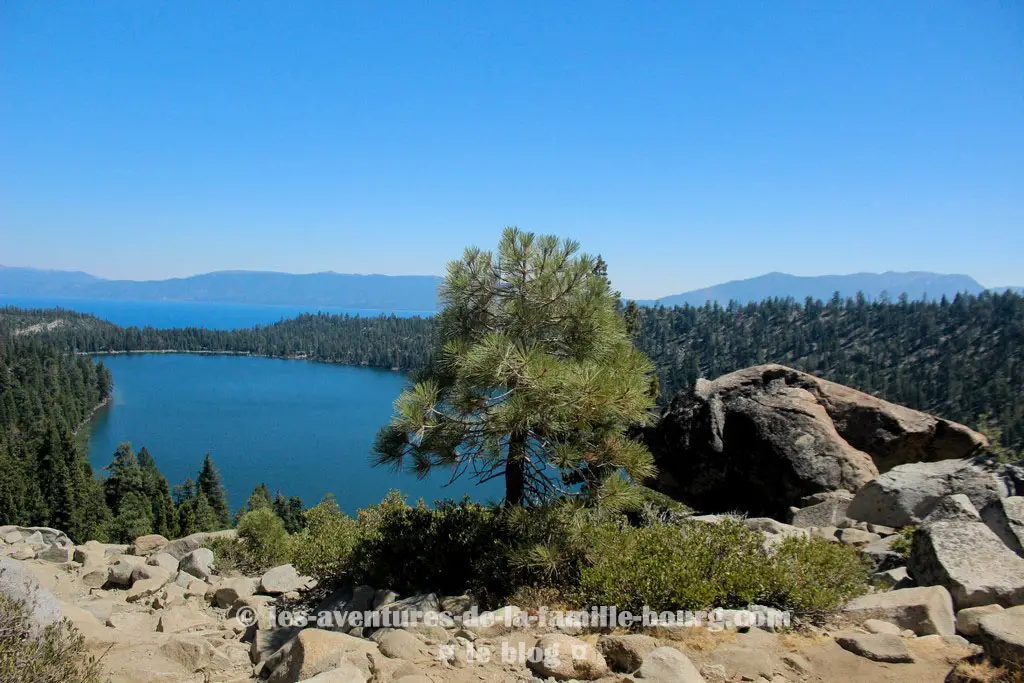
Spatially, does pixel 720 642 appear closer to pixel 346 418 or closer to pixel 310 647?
pixel 310 647

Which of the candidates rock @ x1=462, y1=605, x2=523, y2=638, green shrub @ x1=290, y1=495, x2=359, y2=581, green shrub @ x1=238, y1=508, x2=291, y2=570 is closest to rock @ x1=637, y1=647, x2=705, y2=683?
rock @ x1=462, y1=605, x2=523, y2=638

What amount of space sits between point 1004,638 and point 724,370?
4034 inches

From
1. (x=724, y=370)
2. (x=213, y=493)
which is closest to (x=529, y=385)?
(x=213, y=493)

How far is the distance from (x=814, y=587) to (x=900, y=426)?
24.4 feet

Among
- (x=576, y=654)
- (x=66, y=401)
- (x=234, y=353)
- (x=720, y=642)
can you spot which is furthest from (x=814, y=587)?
(x=234, y=353)

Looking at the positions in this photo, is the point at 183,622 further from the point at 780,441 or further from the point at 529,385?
the point at 780,441

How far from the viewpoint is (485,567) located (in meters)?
6.22

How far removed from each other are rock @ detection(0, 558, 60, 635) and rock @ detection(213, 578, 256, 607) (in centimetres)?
338

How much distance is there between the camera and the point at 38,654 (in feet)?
12.8

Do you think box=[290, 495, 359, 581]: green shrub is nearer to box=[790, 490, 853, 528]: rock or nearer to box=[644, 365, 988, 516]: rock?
box=[644, 365, 988, 516]: rock

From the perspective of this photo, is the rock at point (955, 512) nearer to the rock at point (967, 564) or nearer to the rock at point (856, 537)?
the rock at point (967, 564)

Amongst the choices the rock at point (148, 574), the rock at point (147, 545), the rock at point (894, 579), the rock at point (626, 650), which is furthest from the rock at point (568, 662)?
the rock at point (147, 545)

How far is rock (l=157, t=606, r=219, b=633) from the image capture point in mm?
6699

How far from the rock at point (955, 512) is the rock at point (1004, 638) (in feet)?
8.01
